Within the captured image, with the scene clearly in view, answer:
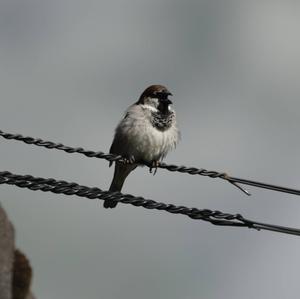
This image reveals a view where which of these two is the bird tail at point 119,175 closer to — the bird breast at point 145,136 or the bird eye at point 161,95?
the bird breast at point 145,136

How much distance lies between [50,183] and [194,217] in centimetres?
139

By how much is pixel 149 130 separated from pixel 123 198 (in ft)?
15.7

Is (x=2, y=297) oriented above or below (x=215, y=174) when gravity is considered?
below

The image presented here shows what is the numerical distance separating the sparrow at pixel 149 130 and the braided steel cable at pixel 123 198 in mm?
4222

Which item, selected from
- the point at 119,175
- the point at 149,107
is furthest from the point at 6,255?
the point at 119,175

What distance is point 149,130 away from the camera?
1313cm

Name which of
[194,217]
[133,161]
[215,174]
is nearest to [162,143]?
[133,161]

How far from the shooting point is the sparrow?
516 inches

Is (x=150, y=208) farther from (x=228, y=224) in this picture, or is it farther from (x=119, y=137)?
(x=119, y=137)

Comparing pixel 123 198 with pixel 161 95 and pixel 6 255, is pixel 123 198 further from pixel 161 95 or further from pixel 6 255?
pixel 161 95

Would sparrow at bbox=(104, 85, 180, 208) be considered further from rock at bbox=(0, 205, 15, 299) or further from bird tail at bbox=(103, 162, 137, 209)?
rock at bbox=(0, 205, 15, 299)

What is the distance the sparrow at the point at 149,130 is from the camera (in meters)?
13.1

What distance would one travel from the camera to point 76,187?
8109mm

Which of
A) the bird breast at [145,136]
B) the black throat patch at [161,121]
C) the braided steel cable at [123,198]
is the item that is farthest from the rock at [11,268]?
→ the black throat patch at [161,121]
